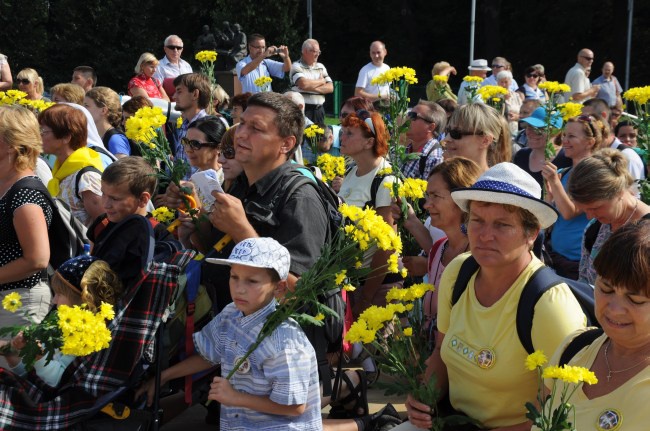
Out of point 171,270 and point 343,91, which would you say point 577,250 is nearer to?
point 171,270

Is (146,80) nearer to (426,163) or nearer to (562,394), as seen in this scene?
(426,163)

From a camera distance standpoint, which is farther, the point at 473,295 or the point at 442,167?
the point at 442,167

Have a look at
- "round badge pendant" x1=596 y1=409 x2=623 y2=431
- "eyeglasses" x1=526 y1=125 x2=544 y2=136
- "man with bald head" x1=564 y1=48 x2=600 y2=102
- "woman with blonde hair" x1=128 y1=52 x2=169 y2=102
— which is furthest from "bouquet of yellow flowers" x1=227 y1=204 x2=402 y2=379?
"man with bald head" x1=564 y1=48 x2=600 y2=102

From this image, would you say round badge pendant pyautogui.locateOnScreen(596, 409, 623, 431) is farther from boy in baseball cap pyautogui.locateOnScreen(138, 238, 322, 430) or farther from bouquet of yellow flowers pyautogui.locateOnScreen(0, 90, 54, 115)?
bouquet of yellow flowers pyautogui.locateOnScreen(0, 90, 54, 115)

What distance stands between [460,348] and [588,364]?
71 centimetres

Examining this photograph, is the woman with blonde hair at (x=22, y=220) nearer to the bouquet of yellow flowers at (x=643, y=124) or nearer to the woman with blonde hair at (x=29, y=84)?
the bouquet of yellow flowers at (x=643, y=124)

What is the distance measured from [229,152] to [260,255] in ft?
5.45

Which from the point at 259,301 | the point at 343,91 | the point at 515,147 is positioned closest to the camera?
the point at 259,301

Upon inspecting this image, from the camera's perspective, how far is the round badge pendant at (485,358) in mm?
3424

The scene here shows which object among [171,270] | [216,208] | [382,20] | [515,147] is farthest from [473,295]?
→ [382,20]

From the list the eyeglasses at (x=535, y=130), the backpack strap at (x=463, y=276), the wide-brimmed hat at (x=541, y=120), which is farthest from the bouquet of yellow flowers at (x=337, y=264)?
the eyeglasses at (x=535, y=130)

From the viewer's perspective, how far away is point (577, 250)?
6094mm

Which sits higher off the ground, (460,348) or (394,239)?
(394,239)

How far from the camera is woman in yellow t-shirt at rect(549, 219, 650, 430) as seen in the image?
2.73 metres
